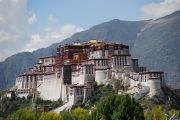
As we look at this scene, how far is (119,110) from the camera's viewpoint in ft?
140

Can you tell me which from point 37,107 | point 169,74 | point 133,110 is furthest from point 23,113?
point 169,74

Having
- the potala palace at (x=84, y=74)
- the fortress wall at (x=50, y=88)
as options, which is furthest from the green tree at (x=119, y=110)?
A: the fortress wall at (x=50, y=88)

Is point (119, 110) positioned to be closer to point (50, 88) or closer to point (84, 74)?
point (84, 74)

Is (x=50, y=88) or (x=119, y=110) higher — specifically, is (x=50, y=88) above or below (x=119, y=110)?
above

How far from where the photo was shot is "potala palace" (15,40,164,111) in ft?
217

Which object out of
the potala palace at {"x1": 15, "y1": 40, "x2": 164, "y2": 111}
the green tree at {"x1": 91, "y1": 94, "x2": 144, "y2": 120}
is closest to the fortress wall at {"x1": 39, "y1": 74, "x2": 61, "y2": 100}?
the potala palace at {"x1": 15, "y1": 40, "x2": 164, "y2": 111}

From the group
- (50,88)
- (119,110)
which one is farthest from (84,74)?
Answer: (119,110)

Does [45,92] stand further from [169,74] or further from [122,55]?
[169,74]

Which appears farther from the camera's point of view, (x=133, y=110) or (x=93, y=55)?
(x=93, y=55)

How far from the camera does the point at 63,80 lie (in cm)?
7519

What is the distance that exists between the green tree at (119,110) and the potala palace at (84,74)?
Answer: 65.5 ft

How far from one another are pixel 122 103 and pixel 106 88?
84.8 feet

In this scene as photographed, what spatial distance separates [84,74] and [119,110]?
29.3 metres

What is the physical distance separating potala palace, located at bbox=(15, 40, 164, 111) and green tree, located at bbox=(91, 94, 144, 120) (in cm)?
1995
